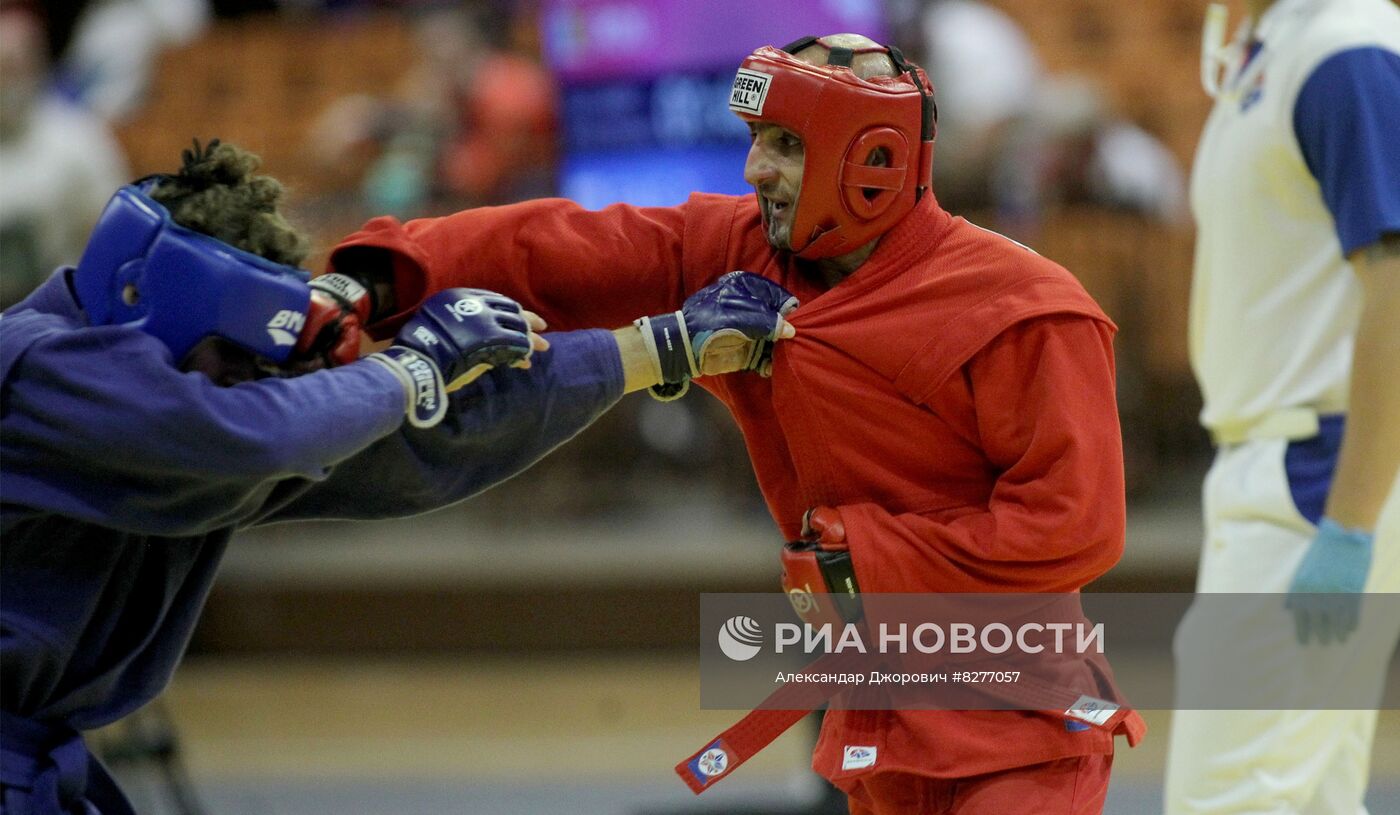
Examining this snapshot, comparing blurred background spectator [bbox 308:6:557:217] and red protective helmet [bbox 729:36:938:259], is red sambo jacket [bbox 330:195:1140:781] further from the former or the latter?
blurred background spectator [bbox 308:6:557:217]

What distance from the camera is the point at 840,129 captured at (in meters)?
2.55

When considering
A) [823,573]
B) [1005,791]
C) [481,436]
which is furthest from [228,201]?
[1005,791]

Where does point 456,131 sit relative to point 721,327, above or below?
below

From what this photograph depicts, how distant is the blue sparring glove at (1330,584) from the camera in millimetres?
2986

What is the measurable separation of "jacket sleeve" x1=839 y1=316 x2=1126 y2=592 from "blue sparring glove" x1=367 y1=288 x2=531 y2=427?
620mm

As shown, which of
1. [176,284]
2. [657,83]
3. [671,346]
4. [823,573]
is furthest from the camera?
[657,83]

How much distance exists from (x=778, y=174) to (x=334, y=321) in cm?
77

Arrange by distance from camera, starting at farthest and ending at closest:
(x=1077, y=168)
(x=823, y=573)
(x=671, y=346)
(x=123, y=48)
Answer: (x=123, y=48), (x=1077, y=168), (x=671, y=346), (x=823, y=573)

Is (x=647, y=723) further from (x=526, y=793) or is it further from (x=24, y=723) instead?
(x=24, y=723)

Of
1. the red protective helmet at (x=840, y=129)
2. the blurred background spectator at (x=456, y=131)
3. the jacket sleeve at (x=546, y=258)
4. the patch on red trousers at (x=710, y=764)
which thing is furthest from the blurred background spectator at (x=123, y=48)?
the patch on red trousers at (x=710, y=764)

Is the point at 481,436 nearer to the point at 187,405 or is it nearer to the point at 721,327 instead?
the point at 721,327

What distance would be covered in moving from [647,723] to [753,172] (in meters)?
4.13

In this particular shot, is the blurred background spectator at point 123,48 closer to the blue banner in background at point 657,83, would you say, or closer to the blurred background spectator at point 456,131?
the blurred background spectator at point 456,131

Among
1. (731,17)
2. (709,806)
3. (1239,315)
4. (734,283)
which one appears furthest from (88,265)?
(731,17)
